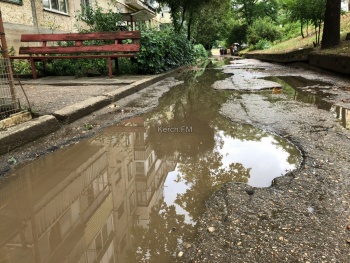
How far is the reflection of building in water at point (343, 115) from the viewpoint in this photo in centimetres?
388

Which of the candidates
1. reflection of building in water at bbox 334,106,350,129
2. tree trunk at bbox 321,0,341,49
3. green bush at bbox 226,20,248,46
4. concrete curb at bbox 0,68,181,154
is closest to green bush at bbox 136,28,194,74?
concrete curb at bbox 0,68,181,154

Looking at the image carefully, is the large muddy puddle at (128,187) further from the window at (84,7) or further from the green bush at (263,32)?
the green bush at (263,32)

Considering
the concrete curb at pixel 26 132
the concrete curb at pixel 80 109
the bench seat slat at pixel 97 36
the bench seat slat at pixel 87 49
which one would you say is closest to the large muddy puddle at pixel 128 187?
the concrete curb at pixel 26 132

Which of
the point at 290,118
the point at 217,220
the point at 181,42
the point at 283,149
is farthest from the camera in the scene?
the point at 181,42

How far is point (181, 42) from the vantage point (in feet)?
47.8

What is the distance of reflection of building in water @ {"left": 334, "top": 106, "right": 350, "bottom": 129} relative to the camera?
3.88 meters

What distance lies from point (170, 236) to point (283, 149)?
1.83 meters

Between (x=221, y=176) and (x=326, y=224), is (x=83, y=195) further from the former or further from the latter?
(x=326, y=224)

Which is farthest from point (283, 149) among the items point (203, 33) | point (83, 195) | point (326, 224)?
point (203, 33)

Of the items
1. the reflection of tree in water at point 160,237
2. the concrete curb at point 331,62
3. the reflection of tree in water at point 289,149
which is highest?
the concrete curb at point 331,62

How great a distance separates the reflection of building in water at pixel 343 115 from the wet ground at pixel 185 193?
4 cm

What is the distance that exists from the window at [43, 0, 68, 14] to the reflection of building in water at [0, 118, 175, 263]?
12120mm

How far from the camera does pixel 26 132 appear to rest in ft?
11.3

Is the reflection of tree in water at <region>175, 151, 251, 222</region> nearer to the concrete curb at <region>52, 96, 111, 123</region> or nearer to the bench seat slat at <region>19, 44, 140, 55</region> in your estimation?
the concrete curb at <region>52, 96, 111, 123</region>
